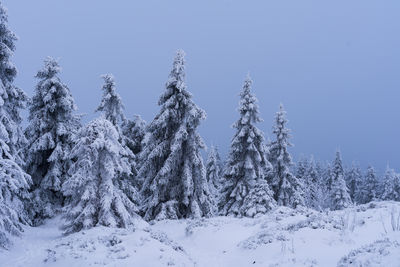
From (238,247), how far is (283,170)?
19875 mm

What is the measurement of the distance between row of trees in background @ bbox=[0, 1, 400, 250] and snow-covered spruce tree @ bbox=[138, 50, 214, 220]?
2.9 inches

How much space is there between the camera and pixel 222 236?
1484 cm

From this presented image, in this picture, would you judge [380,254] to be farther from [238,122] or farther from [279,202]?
[279,202]

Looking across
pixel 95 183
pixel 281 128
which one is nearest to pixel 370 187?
pixel 281 128

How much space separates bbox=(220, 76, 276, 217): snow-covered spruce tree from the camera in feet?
86.6

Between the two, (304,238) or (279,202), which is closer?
(304,238)

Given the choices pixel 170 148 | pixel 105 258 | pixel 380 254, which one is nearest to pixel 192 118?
pixel 170 148

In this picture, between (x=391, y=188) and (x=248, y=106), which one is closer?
(x=248, y=106)

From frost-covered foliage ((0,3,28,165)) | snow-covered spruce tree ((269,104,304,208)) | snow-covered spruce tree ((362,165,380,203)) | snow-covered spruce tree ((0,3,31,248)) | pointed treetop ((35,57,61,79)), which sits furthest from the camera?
snow-covered spruce tree ((362,165,380,203))

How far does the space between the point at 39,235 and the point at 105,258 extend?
7514 millimetres

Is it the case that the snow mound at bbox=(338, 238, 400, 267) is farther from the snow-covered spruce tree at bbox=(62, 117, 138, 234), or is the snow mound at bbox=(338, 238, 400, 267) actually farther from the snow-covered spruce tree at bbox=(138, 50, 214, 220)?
the snow-covered spruce tree at bbox=(138, 50, 214, 220)

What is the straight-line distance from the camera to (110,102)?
2411 cm

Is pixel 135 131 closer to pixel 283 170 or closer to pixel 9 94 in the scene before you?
pixel 9 94

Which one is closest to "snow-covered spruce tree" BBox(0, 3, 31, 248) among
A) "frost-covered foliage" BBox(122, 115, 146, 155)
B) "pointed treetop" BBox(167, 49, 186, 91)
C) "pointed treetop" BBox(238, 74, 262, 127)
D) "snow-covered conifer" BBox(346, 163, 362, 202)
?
"pointed treetop" BBox(167, 49, 186, 91)
